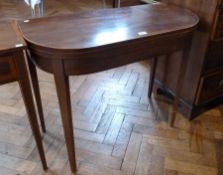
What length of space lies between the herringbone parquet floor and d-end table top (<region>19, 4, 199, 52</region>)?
0.71 metres

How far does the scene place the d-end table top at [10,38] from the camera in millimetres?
848

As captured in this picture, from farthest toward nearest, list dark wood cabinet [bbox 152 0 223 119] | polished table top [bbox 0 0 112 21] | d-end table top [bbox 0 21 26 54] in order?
1. polished table top [bbox 0 0 112 21]
2. dark wood cabinet [bbox 152 0 223 119]
3. d-end table top [bbox 0 21 26 54]

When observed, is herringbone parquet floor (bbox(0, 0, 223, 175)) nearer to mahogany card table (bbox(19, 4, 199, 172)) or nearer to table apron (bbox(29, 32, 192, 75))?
mahogany card table (bbox(19, 4, 199, 172))

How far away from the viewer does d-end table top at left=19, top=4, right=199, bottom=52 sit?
927 mm

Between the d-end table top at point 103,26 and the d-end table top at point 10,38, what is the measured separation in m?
0.03

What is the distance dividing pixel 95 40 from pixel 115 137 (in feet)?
2.42

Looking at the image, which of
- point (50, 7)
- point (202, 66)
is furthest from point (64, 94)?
point (50, 7)

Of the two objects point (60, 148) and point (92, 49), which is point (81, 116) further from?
point (92, 49)

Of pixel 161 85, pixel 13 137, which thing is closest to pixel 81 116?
pixel 13 137

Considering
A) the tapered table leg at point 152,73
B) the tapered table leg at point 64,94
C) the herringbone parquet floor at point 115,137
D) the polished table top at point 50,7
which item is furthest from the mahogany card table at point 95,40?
the polished table top at point 50,7

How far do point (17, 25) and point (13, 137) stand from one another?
2.41ft

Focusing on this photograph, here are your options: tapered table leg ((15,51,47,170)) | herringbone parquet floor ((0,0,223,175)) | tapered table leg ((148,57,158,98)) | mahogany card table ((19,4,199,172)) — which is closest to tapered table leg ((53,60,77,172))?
mahogany card table ((19,4,199,172))

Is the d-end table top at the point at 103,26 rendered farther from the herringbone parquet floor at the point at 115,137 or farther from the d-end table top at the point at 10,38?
the herringbone parquet floor at the point at 115,137

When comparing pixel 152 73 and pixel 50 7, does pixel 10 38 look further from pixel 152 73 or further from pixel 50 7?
pixel 50 7
